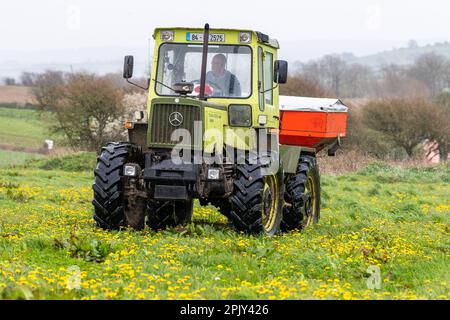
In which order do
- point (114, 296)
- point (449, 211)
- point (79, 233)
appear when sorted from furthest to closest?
point (449, 211), point (79, 233), point (114, 296)

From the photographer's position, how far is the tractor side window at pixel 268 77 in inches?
536

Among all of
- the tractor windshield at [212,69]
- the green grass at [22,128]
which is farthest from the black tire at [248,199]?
the green grass at [22,128]

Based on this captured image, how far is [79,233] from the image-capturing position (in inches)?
444

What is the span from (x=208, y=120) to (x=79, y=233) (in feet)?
8.39

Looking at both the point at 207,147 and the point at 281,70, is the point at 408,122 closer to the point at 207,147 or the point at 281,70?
the point at 281,70

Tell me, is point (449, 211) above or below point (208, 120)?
below

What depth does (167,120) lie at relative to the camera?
487 inches

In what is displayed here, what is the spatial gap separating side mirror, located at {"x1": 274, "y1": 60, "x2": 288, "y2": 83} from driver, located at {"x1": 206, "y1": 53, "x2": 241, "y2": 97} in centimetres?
63

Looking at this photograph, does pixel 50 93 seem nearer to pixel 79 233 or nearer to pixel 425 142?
pixel 425 142

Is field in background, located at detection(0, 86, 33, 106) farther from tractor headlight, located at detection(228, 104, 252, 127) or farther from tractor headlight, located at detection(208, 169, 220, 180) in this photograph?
tractor headlight, located at detection(208, 169, 220, 180)

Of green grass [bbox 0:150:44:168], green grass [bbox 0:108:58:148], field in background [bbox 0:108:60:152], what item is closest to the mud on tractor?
green grass [bbox 0:150:44:168]

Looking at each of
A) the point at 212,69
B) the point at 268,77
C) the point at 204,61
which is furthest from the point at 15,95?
the point at 204,61

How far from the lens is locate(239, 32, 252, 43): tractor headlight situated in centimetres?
1309
